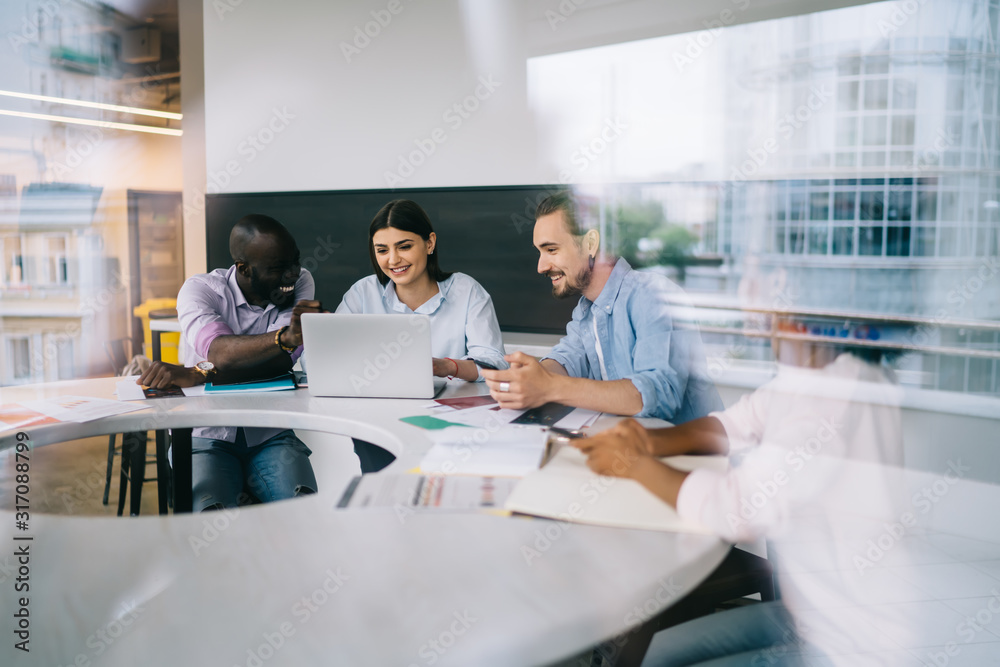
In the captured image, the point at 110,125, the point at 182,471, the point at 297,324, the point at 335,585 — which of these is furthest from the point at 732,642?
the point at 110,125

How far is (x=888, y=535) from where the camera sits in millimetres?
1081

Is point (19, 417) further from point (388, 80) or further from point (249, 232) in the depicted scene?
point (388, 80)

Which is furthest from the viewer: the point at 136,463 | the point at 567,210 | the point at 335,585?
the point at 136,463

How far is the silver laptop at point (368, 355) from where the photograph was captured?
5.88 feet

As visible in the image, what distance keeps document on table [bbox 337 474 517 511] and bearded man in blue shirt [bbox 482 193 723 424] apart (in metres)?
0.50

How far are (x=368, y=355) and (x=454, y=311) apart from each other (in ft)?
1.98

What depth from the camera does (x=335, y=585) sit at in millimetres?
875

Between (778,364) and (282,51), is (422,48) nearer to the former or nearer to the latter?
(282,51)

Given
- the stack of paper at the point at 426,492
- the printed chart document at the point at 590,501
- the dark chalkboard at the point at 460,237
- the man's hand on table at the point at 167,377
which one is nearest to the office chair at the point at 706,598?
the printed chart document at the point at 590,501

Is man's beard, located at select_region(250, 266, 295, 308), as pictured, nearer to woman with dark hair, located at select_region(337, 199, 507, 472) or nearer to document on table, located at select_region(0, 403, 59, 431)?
woman with dark hair, located at select_region(337, 199, 507, 472)

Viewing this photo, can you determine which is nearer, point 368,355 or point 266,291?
point 368,355

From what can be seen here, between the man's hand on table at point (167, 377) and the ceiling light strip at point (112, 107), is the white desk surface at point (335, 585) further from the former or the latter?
the ceiling light strip at point (112, 107)

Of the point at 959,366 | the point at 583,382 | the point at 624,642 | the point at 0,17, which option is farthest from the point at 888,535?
the point at 0,17

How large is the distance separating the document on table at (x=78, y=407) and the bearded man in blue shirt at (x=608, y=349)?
94 centimetres
